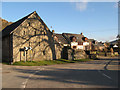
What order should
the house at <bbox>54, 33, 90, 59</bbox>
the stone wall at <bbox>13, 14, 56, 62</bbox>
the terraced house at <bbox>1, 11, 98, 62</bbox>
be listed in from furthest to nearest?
1. the house at <bbox>54, 33, 90, 59</bbox>
2. the stone wall at <bbox>13, 14, 56, 62</bbox>
3. the terraced house at <bbox>1, 11, 98, 62</bbox>

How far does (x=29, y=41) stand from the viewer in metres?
23.6

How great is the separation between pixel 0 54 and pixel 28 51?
8466 millimetres

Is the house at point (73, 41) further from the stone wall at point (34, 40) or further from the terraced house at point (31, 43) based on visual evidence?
the stone wall at point (34, 40)

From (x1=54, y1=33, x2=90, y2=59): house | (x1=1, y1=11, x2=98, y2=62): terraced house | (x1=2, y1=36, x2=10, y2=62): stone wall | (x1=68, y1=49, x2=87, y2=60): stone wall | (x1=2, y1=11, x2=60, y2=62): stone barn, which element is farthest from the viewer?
(x1=54, y1=33, x2=90, y2=59): house

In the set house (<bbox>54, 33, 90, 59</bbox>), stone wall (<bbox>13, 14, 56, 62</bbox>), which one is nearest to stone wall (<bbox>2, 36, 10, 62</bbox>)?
stone wall (<bbox>13, 14, 56, 62</bbox>)

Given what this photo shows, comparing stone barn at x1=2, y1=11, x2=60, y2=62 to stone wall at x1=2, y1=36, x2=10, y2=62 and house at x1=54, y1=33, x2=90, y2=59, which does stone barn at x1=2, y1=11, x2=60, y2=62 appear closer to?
stone wall at x1=2, y1=36, x2=10, y2=62

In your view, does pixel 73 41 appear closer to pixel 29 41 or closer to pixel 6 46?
pixel 29 41

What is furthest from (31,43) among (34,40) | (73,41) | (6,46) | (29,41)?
(73,41)

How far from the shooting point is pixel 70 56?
28203 millimetres

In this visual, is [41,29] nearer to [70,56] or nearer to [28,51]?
[28,51]

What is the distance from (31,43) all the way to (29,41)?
0.63 metres

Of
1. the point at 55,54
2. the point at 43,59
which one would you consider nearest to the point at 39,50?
the point at 43,59

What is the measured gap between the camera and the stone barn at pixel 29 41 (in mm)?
21594

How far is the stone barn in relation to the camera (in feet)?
70.8
